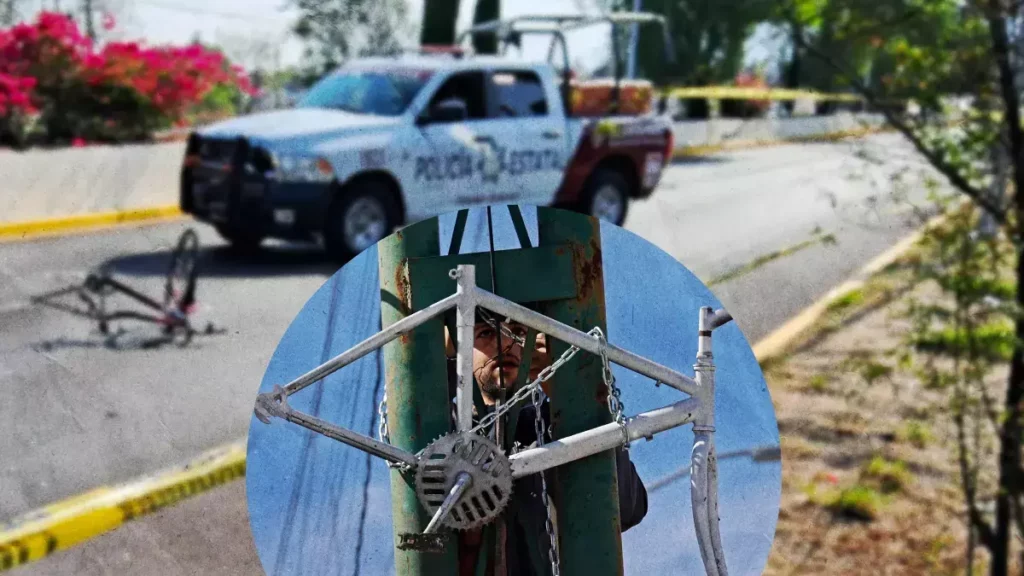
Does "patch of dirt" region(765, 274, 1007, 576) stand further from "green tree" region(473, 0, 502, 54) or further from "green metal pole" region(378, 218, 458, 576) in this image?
"green tree" region(473, 0, 502, 54)

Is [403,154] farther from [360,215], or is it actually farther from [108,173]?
[108,173]

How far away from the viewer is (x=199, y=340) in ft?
14.6

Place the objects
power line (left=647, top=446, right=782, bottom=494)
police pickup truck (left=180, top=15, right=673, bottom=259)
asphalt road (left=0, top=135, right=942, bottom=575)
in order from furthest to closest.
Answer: police pickup truck (left=180, top=15, right=673, bottom=259)
asphalt road (left=0, top=135, right=942, bottom=575)
power line (left=647, top=446, right=782, bottom=494)

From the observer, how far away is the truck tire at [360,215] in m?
8.06

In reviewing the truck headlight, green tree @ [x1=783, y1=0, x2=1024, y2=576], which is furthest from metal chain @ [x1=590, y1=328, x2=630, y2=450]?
the truck headlight

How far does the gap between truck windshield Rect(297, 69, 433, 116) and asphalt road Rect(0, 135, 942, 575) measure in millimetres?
2041

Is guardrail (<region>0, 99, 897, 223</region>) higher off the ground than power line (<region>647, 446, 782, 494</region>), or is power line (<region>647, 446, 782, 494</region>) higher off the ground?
power line (<region>647, 446, 782, 494</region>)

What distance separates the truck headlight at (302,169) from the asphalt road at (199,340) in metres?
0.66

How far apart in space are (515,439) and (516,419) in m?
0.03

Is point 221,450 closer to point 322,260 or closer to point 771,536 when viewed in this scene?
point 771,536

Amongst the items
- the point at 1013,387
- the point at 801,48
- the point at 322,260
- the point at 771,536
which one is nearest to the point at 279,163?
the point at 322,260

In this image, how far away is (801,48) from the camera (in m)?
4.54

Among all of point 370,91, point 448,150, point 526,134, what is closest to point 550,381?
point 526,134

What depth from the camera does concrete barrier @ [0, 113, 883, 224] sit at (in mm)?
7641
